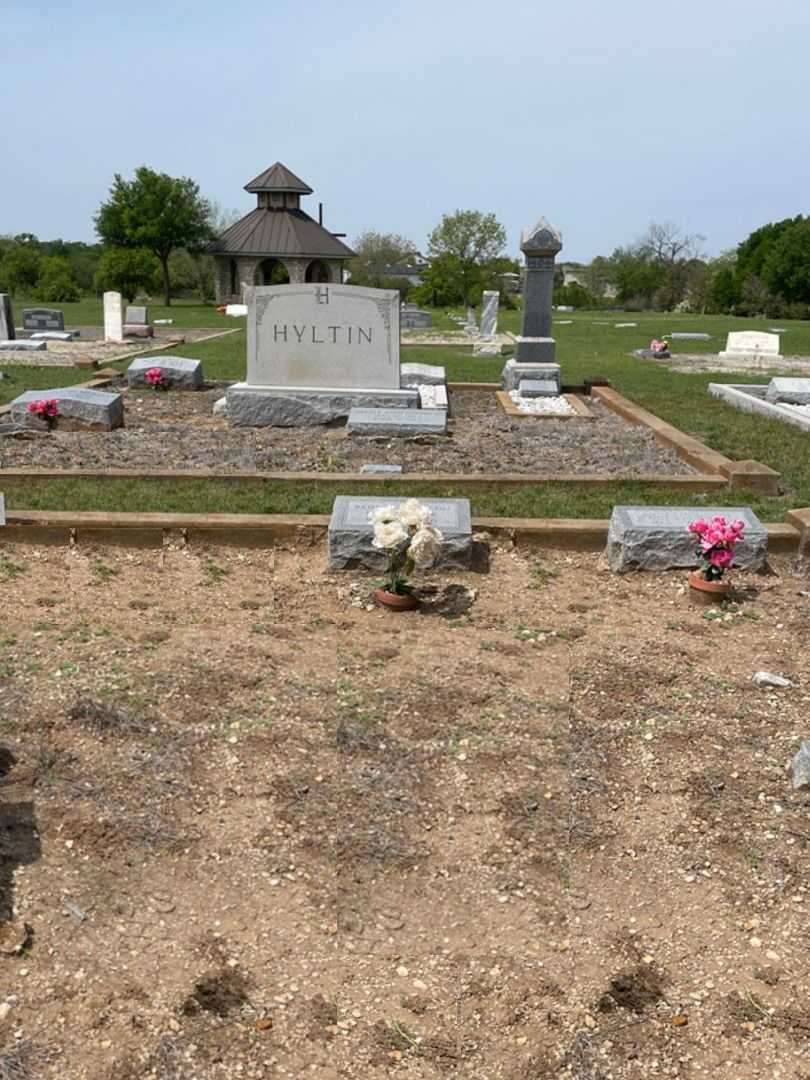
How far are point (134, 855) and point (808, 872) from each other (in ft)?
7.10

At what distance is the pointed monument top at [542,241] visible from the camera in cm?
1480

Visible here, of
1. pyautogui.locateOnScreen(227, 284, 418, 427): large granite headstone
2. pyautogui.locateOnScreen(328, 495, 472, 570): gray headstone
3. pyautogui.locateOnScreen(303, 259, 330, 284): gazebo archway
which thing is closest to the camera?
pyautogui.locateOnScreen(328, 495, 472, 570): gray headstone

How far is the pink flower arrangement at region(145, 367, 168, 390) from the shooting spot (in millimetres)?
13781

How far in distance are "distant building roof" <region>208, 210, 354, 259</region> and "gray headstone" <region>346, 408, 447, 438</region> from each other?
40.3 m

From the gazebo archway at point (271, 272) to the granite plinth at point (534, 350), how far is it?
1447 inches

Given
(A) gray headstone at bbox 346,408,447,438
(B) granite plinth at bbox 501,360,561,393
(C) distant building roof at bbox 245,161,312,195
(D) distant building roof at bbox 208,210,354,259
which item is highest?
(C) distant building roof at bbox 245,161,312,195

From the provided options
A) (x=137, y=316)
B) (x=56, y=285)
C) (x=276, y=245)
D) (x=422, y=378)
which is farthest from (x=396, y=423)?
(x=56, y=285)

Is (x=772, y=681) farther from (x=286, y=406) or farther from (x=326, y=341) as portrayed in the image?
(x=326, y=341)

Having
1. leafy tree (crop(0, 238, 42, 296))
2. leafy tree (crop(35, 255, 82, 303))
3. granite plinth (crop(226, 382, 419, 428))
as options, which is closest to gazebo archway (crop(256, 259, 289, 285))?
leafy tree (crop(35, 255, 82, 303))

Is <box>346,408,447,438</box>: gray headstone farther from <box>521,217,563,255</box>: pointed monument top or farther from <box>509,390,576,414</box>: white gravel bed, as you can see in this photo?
<box>521,217,563,255</box>: pointed monument top

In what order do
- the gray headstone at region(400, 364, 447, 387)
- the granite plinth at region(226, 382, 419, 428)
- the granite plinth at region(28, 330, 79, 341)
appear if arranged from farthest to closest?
1. the granite plinth at region(28, 330, 79, 341)
2. the gray headstone at region(400, 364, 447, 387)
3. the granite plinth at region(226, 382, 419, 428)

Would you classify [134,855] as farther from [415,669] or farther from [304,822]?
[415,669]

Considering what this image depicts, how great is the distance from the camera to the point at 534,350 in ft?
49.8

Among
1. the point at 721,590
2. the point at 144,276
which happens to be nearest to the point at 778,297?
the point at 144,276
